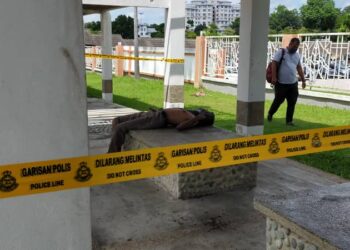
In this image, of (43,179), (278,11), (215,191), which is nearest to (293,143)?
(215,191)

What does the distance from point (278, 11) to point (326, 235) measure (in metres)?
66.9

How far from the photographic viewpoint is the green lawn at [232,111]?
19.7 ft

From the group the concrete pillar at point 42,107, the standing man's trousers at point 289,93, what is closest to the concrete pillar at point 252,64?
the standing man's trousers at point 289,93

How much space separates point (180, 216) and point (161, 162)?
3.34ft

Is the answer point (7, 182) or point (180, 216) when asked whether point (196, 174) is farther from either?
point (7, 182)

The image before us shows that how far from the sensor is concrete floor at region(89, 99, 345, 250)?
11.5 ft

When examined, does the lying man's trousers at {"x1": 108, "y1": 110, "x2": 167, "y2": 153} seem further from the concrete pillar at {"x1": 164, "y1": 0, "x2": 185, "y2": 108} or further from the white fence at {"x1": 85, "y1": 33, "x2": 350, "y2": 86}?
the white fence at {"x1": 85, "y1": 33, "x2": 350, "y2": 86}

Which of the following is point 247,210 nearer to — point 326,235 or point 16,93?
point 326,235

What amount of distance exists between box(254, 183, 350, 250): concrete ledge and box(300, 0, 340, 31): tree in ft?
164

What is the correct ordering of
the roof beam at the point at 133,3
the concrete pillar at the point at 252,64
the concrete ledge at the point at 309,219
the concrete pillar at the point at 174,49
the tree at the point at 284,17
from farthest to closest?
the tree at the point at 284,17 < the concrete pillar at the point at 174,49 < the roof beam at the point at 133,3 < the concrete pillar at the point at 252,64 < the concrete ledge at the point at 309,219

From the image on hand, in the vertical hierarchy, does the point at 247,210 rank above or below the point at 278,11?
below

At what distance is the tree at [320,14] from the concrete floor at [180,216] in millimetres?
48016

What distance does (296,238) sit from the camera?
2.44 meters

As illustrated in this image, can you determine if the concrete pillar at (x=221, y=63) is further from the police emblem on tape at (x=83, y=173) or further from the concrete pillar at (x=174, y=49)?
the police emblem on tape at (x=83, y=173)
